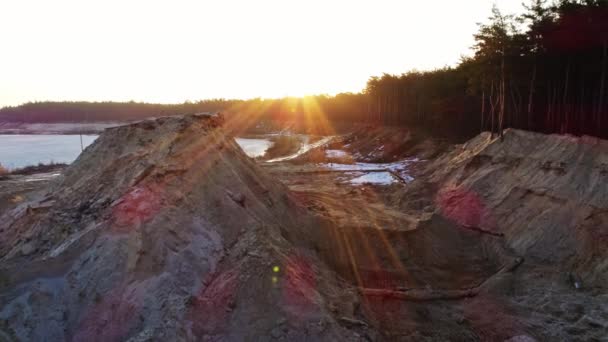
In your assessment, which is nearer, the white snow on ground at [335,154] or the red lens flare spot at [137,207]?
the red lens flare spot at [137,207]

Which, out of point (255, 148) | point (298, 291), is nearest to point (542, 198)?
point (298, 291)

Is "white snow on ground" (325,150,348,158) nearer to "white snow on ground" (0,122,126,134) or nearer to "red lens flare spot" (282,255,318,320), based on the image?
"red lens flare spot" (282,255,318,320)

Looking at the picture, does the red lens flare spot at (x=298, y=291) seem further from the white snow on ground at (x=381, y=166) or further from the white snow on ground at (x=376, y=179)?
the white snow on ground at (x=381, y=166)

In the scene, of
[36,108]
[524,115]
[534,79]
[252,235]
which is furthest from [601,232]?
[36,108]

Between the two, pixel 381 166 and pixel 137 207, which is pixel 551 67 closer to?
pixel 381 166

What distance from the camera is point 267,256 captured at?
294 inches

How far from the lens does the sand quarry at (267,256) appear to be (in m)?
6.74

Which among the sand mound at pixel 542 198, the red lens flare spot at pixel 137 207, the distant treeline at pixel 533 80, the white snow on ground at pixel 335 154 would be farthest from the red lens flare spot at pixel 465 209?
the white snow on ground at pixel 335 154

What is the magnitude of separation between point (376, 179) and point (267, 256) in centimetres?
1946

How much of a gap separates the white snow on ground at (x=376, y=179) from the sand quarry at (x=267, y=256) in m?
10.3

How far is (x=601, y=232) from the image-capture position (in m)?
10.4

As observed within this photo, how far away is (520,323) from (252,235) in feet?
16.6

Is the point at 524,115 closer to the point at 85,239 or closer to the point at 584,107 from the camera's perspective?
the point at 584,107

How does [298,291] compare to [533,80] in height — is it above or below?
below
